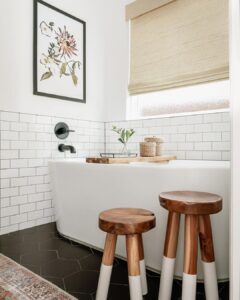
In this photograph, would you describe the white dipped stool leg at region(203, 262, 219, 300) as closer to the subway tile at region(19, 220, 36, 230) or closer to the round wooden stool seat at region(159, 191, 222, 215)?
the round wooden stool seat at region(159, 191, 222, 215)

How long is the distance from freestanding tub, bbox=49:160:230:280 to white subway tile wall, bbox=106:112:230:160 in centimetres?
57

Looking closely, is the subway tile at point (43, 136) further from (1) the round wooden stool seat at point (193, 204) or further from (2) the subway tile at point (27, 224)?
(1) the round wooden stool seat at point (193, 204)

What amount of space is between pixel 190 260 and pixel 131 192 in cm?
67

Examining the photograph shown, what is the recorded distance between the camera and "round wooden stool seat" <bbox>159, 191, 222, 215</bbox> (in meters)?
1.13

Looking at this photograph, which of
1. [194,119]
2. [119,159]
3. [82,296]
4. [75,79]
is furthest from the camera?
[75,79]

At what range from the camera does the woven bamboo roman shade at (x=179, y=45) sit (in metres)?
2.36

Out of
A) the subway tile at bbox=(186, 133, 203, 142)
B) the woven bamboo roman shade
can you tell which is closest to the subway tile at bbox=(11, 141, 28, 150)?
the woven bamboo roman shade

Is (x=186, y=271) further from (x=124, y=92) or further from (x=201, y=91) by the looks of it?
(x=124, y=92)

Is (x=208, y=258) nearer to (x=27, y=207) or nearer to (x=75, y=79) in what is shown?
(x=27, y=207)

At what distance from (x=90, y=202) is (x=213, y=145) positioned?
4.22 feet

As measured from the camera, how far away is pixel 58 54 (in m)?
2.73

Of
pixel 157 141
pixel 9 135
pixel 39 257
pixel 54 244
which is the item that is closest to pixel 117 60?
pixel 157 141

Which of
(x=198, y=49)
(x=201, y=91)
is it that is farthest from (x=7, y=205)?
(x=198, y=49)

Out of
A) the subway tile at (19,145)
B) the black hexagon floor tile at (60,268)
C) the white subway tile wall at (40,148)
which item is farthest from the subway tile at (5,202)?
the black hexagon floor tile at (60,268)
